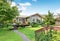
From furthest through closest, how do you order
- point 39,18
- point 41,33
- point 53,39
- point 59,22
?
point 39,18 → point 59,22 → point 41,33 → point 53,39

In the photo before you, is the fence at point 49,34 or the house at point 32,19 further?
the house at point 32,19

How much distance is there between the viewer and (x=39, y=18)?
60.3 metres

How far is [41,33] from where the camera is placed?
563 inches

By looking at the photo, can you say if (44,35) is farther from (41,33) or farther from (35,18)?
(35,18)

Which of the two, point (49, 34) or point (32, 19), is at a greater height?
point (32, 19)

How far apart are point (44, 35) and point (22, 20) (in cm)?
4999

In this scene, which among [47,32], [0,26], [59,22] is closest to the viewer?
[47,32]

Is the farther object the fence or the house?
the house

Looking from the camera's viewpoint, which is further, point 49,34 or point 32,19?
point 32,19

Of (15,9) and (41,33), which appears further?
(15,9)

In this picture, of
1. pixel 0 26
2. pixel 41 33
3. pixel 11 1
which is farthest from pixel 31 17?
pixel 41 33

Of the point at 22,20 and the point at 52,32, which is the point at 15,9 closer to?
the point at 22,20

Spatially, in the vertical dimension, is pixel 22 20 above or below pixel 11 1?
below

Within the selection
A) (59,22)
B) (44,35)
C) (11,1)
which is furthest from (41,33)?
(59,22)
